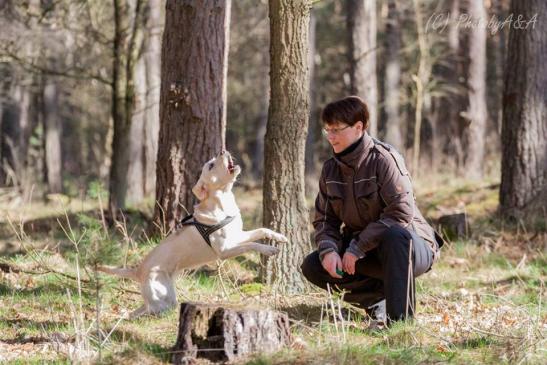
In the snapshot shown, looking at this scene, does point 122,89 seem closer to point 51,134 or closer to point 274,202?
point 274,202

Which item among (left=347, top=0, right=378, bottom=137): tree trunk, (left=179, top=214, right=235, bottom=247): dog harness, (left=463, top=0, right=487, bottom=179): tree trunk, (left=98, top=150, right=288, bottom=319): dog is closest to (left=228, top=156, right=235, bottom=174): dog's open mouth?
(left=98, top=150, right=288, bottom=319): dog

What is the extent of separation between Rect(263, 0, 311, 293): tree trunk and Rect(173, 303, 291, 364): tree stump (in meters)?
1.90

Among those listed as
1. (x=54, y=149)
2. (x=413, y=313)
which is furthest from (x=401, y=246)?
(x=54, y=149)

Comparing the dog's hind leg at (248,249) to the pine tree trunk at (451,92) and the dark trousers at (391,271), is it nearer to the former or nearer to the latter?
the dark trousers at (391,271)

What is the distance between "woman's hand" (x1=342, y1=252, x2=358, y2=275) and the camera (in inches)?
194

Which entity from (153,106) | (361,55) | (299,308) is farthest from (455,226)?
(153,106)

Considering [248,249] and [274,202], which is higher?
[274,202]

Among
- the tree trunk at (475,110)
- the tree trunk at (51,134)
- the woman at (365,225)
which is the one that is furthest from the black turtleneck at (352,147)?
the tree trunk at (51,134)

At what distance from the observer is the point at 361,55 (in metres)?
14.2

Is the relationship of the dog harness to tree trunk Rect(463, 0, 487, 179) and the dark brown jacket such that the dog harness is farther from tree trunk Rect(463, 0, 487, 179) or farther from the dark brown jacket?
tree trunk Rect(463, 0, 487, 179)

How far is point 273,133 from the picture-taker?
6.04 meters

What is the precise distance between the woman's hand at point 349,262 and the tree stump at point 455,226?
4.25 metres

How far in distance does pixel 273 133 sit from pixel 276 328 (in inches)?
86.8

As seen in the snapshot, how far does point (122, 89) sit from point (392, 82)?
31.0 feet
